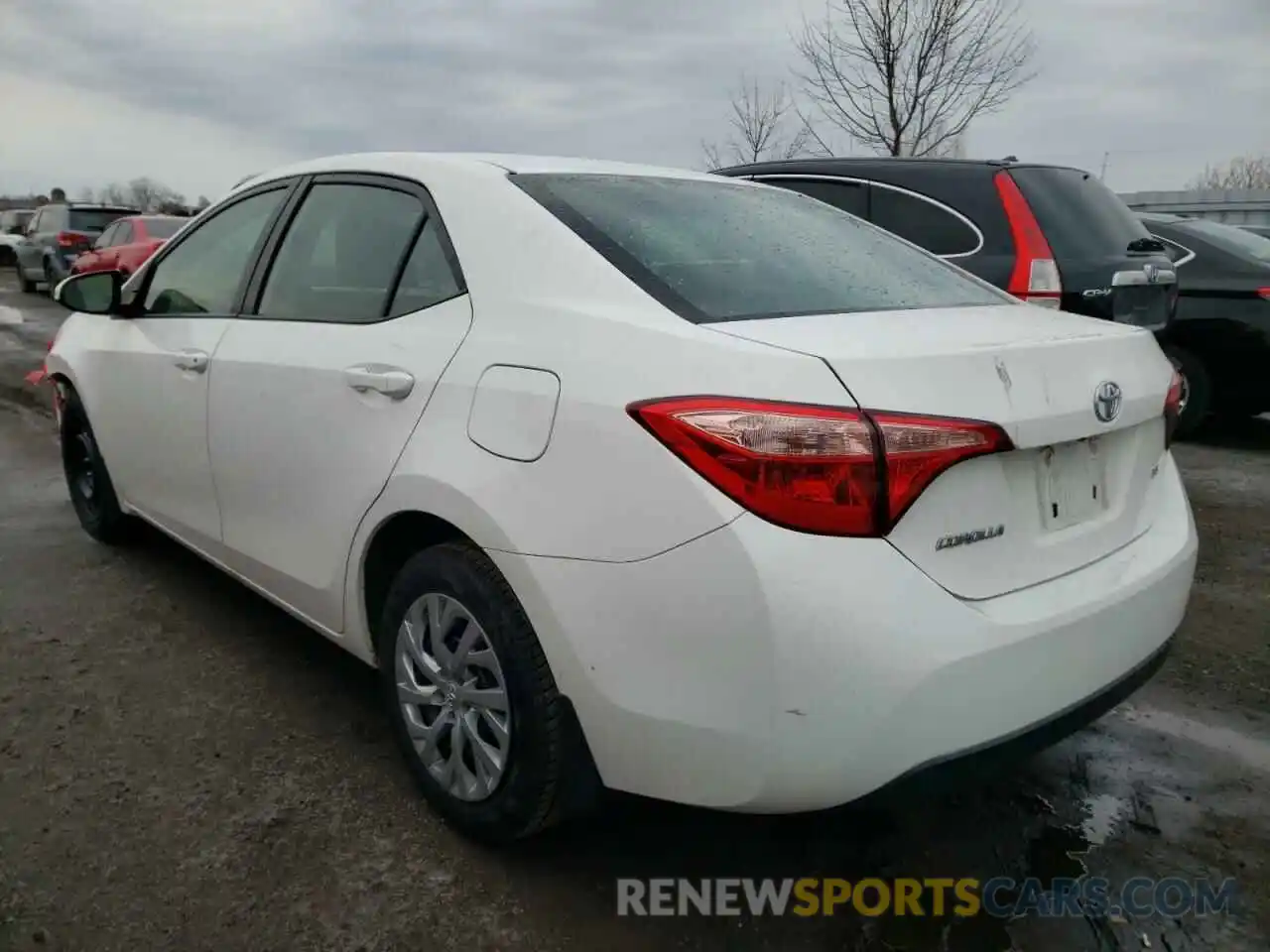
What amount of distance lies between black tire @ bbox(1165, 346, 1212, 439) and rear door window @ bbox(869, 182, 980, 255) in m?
2.42

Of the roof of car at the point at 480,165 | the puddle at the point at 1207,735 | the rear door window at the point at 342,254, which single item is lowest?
the puddle at the point at 1207,735

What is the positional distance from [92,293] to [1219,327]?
20.8ft

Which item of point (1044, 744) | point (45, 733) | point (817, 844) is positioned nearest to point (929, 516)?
point (1044, 744)

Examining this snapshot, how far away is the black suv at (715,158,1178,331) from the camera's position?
5055 millimetres

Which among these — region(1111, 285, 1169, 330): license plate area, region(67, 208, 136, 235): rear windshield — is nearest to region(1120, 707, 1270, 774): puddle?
region(1111, 285, 1169, 330): license plate area

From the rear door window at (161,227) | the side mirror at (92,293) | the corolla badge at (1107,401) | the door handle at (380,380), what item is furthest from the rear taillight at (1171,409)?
the rear door window at (161,227)

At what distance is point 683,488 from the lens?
70.1 inches

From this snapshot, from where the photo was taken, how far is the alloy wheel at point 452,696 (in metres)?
2.20

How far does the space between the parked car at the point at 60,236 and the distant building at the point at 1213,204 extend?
17378 mm

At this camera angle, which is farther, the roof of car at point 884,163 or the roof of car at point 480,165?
the roof of car at point 884,163

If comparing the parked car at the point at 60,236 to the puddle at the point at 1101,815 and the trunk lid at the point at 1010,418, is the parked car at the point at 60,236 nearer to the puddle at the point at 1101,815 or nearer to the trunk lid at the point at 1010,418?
the trunk lid at the point at 1010,418

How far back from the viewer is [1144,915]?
218 cm

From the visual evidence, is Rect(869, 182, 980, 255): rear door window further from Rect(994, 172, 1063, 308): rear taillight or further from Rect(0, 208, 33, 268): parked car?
Rect(0, 208, 33, 268): parked car

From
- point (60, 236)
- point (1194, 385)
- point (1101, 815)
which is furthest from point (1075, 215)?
point (60, 236)
